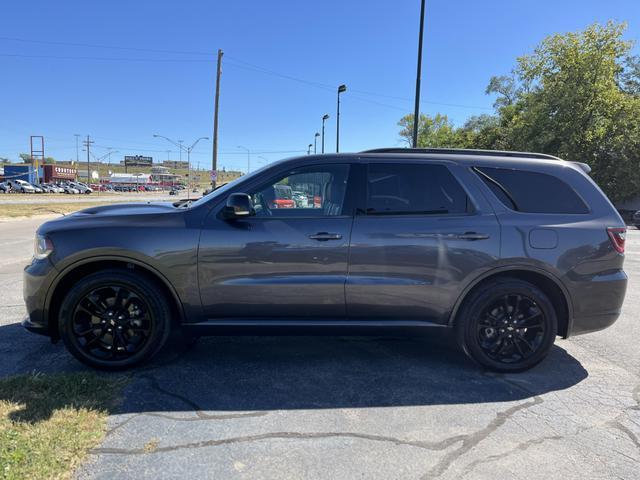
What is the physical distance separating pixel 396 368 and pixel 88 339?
8.56ft

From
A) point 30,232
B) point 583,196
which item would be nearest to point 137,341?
point 583,196

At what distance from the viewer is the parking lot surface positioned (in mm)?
2590

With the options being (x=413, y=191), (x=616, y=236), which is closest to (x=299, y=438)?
(x=413, y=191)

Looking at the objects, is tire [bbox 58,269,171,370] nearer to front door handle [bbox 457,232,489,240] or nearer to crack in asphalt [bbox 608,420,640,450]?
front door handle [bbox 457,232,489,240]

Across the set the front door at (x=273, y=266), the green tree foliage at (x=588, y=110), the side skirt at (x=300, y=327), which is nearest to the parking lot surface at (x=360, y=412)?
the side skirt at (x=300, y=327)

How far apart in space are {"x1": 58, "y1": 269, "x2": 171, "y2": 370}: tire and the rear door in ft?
5.28

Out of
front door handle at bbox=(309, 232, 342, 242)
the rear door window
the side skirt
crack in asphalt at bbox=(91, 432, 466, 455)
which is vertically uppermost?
the rear door window

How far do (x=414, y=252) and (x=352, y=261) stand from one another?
51cm

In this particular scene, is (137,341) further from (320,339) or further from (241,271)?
(320,339)

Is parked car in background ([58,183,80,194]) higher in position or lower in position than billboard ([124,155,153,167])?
lower

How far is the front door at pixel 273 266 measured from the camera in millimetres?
3611

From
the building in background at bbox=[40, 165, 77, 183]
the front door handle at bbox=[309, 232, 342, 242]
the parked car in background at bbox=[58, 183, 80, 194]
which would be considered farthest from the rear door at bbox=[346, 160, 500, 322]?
the building in background at bbox=[40, 165, 77, 183]

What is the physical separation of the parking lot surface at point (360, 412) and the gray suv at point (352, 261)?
1.28ft

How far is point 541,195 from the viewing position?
391 cm
